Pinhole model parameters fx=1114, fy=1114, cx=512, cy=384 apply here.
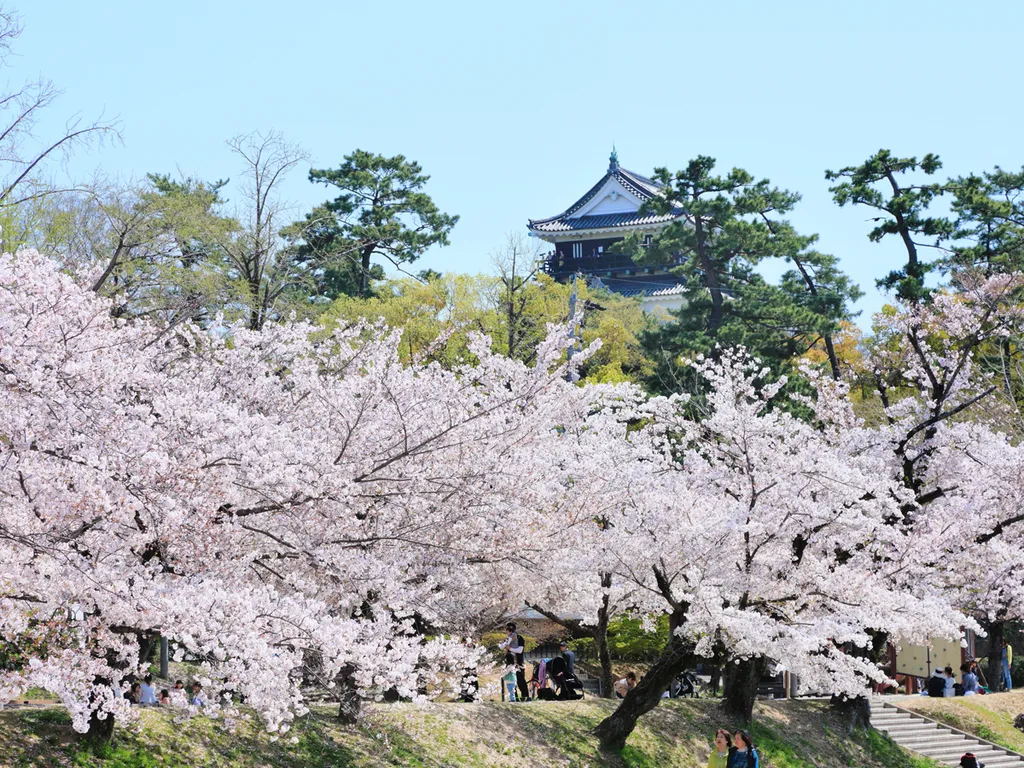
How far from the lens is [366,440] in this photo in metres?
11.4

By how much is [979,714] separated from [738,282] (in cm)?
1511

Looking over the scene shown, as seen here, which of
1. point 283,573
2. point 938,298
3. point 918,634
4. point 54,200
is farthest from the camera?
point 54,200

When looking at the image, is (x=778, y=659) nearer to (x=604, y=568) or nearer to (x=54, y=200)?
(x=604, y=568)

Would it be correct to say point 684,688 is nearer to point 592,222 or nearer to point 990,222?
point 990,222

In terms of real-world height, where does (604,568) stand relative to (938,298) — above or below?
below

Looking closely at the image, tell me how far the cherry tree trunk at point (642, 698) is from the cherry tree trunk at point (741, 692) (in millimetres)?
3398

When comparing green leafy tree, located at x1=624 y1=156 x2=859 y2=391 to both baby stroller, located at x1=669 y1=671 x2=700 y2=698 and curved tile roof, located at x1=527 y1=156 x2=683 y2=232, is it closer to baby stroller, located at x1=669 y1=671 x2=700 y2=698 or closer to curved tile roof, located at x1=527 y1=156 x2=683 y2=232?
baby stroller, located at x1=669 y1=671 x2=700 y2=698

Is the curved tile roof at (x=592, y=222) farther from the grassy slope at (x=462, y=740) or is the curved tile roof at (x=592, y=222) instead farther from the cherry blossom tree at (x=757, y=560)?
the cherry blossom tree at (x=757, y=560)

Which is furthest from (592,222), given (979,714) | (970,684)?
(979,714)

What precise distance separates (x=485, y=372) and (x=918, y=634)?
26.5 feet

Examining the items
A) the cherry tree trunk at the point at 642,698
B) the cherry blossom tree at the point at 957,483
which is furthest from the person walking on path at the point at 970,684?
the cherry tree trunk at the point at 642,698

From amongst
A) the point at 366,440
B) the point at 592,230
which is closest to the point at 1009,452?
the point at 366,440

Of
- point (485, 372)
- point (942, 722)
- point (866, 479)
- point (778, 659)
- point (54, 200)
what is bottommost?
point (942, 722)

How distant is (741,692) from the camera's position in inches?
784
